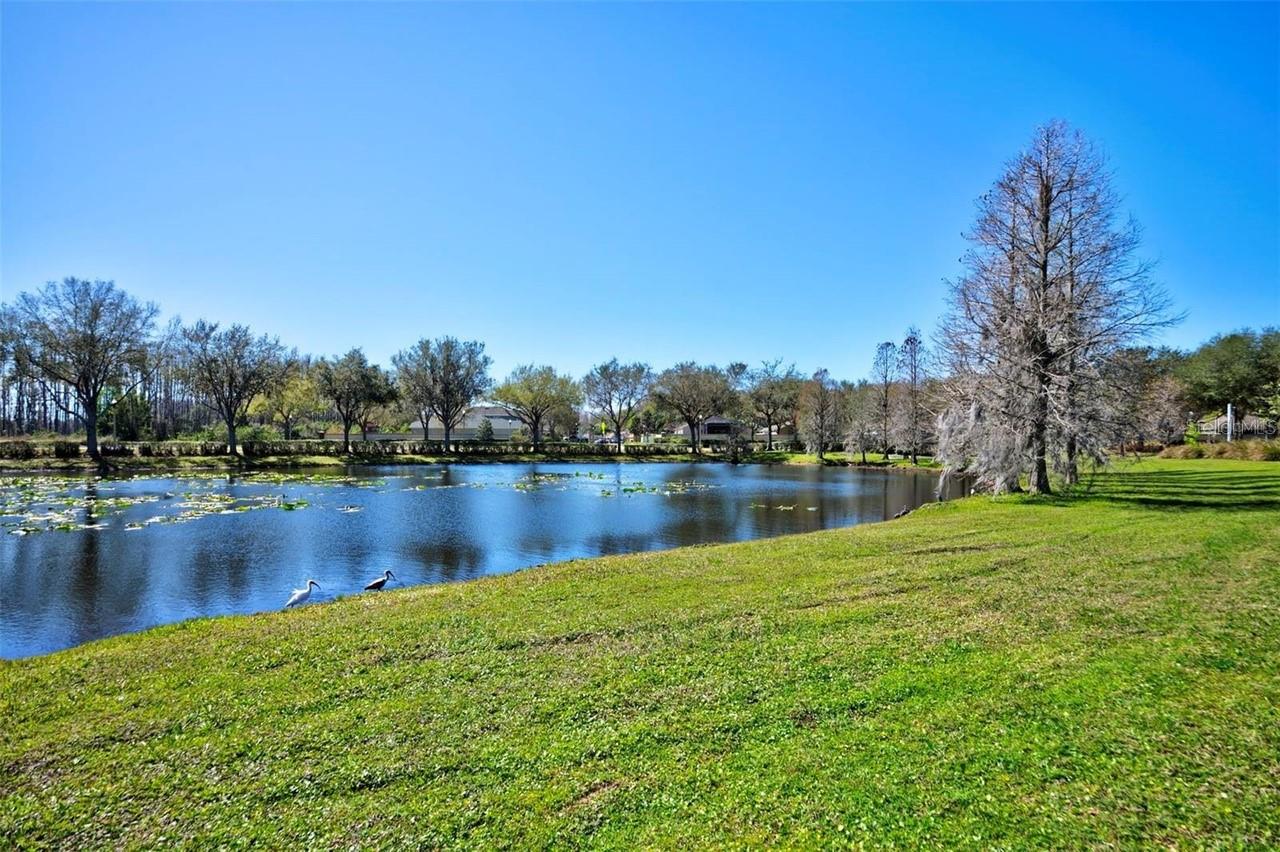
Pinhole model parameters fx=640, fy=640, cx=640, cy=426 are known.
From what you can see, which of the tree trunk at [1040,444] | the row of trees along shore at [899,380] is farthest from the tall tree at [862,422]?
the tree trunk at [1040,444]

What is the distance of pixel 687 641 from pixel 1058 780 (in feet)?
12.3

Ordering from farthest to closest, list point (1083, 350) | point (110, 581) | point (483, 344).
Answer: point (483, 344)
point (1083, 350)
point (110, 581)

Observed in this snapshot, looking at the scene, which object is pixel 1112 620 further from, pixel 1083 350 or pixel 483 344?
pixel 483 344

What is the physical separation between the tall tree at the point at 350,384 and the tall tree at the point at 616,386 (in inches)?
910

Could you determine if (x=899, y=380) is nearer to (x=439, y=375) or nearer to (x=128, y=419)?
(x=439, y=375)

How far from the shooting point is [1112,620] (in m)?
7.48

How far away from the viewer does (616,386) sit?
7619 cm

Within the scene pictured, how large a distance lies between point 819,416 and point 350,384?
46.5m

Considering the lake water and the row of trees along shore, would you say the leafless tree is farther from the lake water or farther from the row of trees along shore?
the lake water

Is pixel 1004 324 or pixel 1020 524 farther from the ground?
pixel 1004 324

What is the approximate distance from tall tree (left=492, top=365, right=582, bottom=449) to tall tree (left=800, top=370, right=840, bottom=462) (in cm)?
2621

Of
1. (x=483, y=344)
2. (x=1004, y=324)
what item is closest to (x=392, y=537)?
(x=1004, y=324)

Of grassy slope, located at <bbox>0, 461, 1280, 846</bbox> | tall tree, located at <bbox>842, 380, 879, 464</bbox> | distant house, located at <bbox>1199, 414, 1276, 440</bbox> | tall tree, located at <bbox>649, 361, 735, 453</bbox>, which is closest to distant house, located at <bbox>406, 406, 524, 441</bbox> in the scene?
tall tree, located at <bbox>649, 361, 735, 453</bbox>

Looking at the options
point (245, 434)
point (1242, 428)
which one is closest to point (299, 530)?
point (245, 434)
